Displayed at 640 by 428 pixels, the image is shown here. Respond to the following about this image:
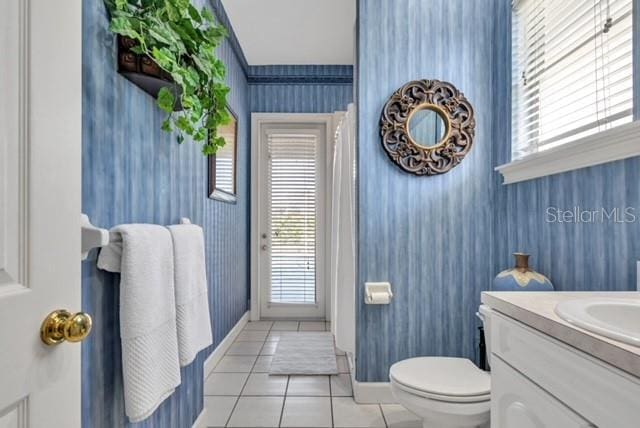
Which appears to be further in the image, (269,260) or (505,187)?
(269,260)

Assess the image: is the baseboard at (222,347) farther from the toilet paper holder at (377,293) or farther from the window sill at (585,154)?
the window sill at (585,154)

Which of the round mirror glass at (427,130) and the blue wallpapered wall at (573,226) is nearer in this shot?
the blue wallpapered wall at (573,226)

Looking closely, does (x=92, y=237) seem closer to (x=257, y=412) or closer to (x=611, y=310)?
(x=611, y=310)

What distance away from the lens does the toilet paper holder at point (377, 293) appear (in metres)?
2.17

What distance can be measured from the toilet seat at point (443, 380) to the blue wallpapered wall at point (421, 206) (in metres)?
0.39

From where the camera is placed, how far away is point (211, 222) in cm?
276

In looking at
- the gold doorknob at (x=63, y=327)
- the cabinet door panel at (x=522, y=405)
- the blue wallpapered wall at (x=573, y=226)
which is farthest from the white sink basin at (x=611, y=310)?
the gold doorknob at (x=63, y=327)

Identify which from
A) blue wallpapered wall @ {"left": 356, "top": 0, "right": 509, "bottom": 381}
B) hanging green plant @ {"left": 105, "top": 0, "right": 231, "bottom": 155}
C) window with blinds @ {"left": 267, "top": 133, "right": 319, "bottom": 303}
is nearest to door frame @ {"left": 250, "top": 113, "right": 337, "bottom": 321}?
window with blinds @ {"left": 267, "top": 133, "right": 319, "bottom": 303}

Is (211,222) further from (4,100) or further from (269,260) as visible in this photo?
(4,100)

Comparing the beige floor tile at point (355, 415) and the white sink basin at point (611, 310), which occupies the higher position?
the white sink basin at point (611, 310)

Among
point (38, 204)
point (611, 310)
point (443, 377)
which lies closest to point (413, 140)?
point (443, 377)

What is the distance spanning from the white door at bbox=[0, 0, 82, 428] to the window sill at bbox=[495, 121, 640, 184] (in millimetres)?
1591

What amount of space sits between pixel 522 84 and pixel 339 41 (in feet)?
6.12

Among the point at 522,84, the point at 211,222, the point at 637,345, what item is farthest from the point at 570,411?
the point at 211,222
